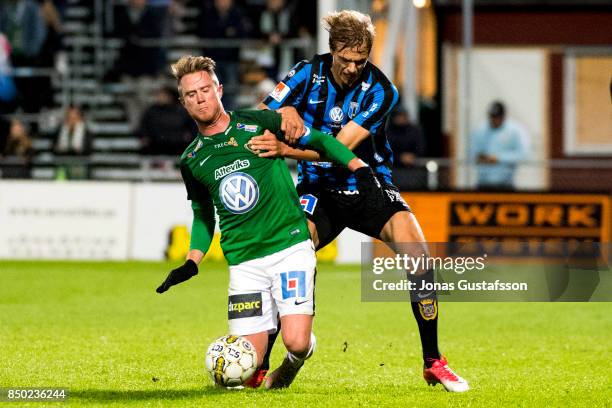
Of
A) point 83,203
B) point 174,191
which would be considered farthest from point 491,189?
point 83,203

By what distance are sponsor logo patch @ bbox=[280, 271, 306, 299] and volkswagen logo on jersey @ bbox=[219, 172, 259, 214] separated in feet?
1.47

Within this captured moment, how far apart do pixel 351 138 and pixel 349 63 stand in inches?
17.9

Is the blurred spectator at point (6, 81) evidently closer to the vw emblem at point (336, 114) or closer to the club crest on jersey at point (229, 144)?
the vw emblem at point (336, 114)

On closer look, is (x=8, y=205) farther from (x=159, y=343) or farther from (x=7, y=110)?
(x=159, y=343)

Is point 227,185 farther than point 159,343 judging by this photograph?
No

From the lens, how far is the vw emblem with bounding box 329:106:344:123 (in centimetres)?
853

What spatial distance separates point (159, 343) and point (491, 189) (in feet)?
27.9

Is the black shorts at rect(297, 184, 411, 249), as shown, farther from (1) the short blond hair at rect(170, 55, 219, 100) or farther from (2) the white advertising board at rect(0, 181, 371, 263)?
(2) the white advertising board at rect(0, 181, 371, 263)

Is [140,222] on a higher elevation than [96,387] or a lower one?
lower

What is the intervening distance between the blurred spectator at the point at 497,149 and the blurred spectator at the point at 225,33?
4053mm

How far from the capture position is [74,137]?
20062mm

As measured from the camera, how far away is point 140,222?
750 inches

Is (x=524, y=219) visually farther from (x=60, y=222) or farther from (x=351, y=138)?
(x=351, y=138)

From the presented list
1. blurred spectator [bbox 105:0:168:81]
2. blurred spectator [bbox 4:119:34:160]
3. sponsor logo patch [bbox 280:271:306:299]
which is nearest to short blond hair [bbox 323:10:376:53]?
sponsor logo patch [bbox 280:271:306:299]
